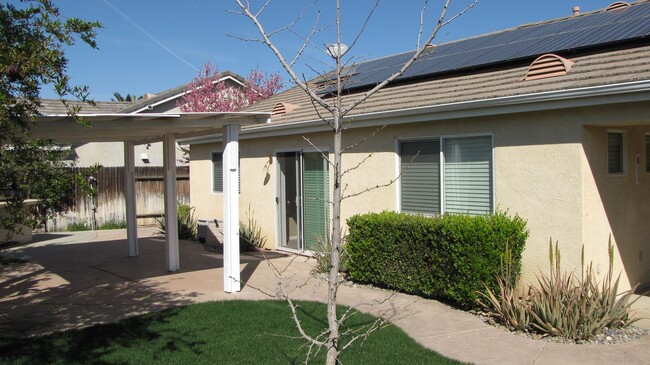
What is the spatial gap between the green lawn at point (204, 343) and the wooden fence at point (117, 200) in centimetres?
1311

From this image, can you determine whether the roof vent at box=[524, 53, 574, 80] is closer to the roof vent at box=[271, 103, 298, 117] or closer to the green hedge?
the green hedge

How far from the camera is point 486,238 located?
24.8 feet

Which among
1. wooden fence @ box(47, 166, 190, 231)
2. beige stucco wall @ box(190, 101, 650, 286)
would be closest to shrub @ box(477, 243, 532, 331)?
beige stucco wall @ box(190, 101, 650, 286)

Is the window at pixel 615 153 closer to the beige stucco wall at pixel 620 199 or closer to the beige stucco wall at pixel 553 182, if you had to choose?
the beige stucco wall at pixel 620 199

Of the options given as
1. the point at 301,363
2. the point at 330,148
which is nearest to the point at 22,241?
the point at 330,148

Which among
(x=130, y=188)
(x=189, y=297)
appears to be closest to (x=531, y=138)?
(x=189, y=297)

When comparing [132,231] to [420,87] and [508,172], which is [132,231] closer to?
[420,87]

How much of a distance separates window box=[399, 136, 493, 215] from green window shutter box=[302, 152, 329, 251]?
2349mm

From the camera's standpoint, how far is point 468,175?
8.98 m

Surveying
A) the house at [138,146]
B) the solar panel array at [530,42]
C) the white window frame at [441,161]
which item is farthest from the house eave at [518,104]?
the house at [138,146]

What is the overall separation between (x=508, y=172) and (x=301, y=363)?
434 centimetres

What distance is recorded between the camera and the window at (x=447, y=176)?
882 cm

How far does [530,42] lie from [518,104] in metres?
2.90

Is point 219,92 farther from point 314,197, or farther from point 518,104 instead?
point 518,104
